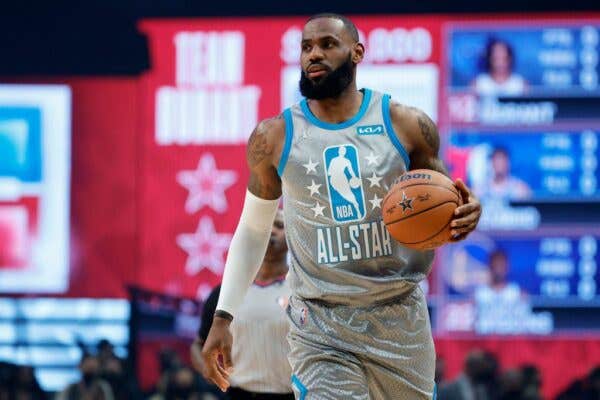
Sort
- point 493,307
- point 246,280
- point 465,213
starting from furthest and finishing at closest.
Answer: point 493,307
point 246,280
point 465,213

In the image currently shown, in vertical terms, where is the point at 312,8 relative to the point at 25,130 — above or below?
above

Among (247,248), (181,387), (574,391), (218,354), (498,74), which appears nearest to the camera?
(218,354)

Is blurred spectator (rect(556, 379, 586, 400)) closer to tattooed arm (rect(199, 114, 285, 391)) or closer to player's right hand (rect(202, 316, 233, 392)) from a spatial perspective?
tattooed arm (rect(199, 114, 285, 391))

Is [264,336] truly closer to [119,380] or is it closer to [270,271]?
[270,271]

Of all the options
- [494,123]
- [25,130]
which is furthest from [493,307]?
[25,130]

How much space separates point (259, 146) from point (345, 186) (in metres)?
0.36

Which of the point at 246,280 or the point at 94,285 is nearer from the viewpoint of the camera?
the point at 246,280

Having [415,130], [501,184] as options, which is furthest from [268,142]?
[501,184]

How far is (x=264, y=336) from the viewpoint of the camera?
6441 mm

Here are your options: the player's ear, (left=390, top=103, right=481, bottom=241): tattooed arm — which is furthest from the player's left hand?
the player's ear

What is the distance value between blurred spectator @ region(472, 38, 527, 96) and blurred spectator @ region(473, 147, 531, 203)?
17.7 inches

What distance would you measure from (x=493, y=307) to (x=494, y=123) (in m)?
1.38

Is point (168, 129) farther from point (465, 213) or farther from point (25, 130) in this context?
point (465, 213)

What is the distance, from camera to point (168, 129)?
10.5 m
